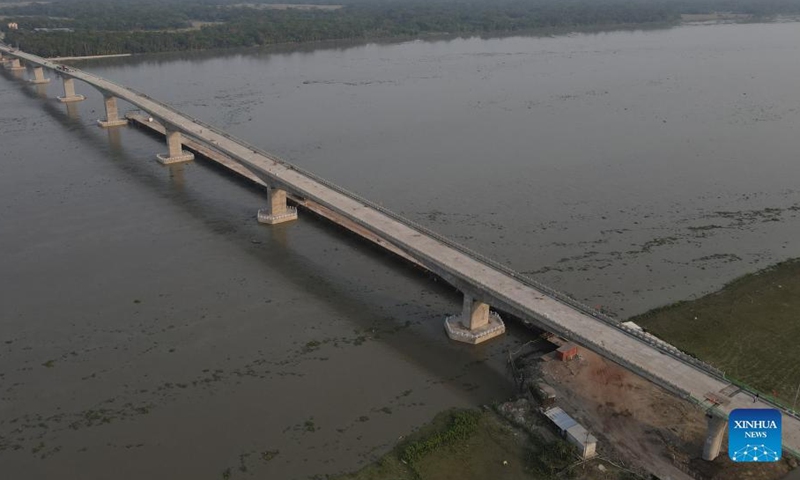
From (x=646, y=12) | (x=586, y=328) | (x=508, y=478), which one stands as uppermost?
(x=646, y=12)

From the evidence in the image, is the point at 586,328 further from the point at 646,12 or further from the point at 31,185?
the point at 646,12

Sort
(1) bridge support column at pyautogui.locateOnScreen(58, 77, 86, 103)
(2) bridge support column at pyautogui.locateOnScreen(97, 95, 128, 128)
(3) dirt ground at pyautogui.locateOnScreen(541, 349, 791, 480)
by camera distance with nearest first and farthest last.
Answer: (3) dirt ground at pyautogui.locateOnScreen(541, 349, 791, 480)
(2) bridge support column at pyautogui.locateOnScreen(97, 95, 128, 128)
(1) bridge support column at pyautogui.locateOnScreen(58, 77, 86, 103)

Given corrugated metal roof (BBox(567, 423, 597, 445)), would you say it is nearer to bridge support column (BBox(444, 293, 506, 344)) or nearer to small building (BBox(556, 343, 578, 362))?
small building (BBox(556, 343, 578, 362))

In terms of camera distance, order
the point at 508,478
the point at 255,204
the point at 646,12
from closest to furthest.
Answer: the point at 508,478, the point at 255,204, the point at 646,12

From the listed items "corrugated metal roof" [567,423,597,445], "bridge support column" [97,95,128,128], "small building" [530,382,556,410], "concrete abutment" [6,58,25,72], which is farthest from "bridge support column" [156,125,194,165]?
"concrete abutment" [6,58,25,72]

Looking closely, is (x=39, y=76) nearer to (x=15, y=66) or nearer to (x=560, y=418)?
(x=15, y=66)

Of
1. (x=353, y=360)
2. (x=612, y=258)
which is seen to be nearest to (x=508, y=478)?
(x=353, y=360)

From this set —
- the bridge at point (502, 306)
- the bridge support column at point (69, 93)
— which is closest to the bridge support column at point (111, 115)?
the bridge support column at point (69, 93)
